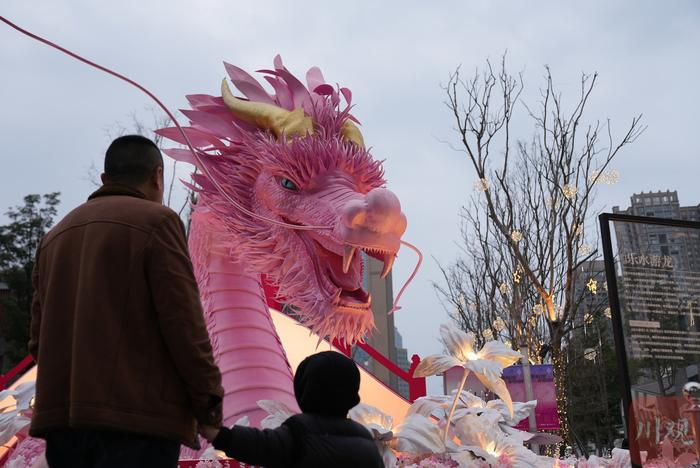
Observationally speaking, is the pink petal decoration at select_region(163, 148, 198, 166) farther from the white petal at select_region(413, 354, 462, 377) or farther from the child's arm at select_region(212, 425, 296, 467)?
the child's arm at select_region(212, 425, 296, 467)

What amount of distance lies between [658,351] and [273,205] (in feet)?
4.81

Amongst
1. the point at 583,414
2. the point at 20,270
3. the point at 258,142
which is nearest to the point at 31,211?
the point at 20,270

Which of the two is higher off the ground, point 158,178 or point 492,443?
point 158,178

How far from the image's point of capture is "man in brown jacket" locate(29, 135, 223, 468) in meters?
1.40

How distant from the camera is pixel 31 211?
2673 cm

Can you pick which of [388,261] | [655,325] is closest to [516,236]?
[655,325]

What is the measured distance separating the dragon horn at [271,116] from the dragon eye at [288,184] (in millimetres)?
170

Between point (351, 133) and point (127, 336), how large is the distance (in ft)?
5.15

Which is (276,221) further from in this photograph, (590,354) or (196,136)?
(590,354)

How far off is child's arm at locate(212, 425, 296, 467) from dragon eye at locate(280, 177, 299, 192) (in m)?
1.07

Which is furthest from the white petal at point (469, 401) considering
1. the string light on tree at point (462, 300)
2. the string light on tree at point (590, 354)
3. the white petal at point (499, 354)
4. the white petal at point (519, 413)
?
the string light on tree at point (462, 300)

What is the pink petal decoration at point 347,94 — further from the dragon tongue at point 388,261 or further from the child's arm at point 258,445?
the child's arm at point 258,445

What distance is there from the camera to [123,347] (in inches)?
56.6

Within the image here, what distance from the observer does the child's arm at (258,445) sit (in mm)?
1595
